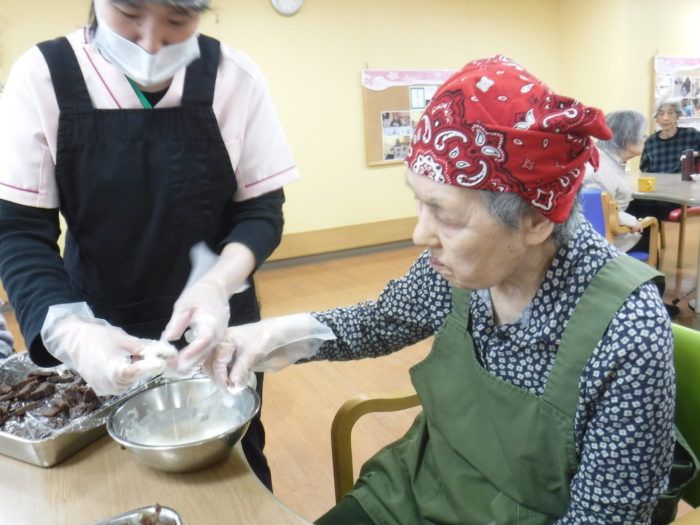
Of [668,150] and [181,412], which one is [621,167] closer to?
[668,150]

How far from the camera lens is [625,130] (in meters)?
3.43

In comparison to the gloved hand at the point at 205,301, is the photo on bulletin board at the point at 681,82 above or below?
above

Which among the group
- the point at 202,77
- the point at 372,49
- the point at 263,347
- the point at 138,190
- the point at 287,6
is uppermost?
the point at 287,6

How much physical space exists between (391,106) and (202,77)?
4575 mm

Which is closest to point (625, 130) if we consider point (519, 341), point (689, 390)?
point (689, 390)

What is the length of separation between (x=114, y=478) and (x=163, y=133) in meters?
0.67

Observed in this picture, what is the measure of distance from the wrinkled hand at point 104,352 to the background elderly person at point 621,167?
9.85ft

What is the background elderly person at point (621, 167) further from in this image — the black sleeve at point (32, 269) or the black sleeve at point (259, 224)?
the black sleeve at point (32, 269)

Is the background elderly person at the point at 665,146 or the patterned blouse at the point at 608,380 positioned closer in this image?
the patterned blouse at the point at 608,380

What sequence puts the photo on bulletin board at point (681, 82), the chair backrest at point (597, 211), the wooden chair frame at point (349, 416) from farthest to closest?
the photo on bulletin board at point (681, 82) → the chair backrest at point (597, 211) → the wooden chair frame at point (349, 416)

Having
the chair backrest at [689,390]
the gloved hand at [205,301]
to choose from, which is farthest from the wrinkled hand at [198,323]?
the chair backrest at [689,390]

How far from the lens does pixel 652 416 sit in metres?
0.85

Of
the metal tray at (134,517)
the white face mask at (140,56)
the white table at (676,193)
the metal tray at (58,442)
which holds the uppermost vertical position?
the white face mask at (140,56)

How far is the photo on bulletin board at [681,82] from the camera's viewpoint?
6351 millimetres
